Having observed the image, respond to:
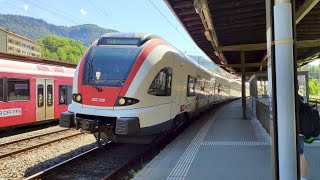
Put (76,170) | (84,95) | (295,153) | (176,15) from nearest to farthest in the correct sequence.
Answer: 1. (295,153)
2. (76,170)
3. (84,95)
4. (176,15)

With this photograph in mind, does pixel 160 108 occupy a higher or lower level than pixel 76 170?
higher

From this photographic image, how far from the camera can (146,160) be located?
860cm

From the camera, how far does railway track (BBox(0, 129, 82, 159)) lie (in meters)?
9.35

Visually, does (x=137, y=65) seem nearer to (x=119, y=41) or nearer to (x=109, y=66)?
(x=109, y=66)

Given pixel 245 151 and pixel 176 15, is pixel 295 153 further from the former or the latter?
pixel 176 15

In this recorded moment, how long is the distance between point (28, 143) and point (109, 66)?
4516mm

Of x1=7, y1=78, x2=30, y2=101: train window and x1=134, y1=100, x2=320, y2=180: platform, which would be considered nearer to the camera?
x1=134, y1=100, x2=320, y2=180: platform

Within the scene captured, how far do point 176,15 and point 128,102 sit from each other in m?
3.00

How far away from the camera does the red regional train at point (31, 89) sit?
1168 cm

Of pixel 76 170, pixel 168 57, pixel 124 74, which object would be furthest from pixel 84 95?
pixel 168 57

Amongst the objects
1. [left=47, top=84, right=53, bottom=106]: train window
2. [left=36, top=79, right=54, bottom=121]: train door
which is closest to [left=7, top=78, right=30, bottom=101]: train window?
[left=36, top=79, right=54, bottom=121]: train door

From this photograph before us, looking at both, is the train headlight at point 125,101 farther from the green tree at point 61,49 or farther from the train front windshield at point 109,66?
the green tree at point 61,49

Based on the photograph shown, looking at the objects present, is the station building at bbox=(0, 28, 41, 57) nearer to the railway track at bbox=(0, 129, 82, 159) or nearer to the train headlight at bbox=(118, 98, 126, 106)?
the railway track at bbox=(0, 129, 82, 159)

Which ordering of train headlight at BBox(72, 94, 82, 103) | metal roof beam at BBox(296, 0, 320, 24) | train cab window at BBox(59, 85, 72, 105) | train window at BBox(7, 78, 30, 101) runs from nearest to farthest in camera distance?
metal roof beam at BBox(296, 0, 320, 24) < train headlight at BBox(72, 94, 82, 103) < train window at BBox(7, 78, 30, 101) < train cab window at BBox(59, 85, 72, 105)
